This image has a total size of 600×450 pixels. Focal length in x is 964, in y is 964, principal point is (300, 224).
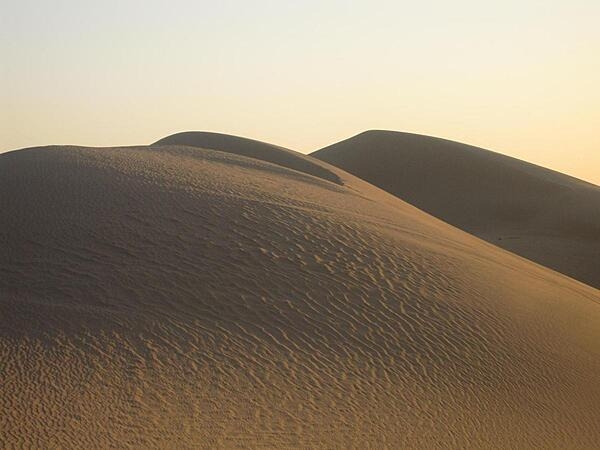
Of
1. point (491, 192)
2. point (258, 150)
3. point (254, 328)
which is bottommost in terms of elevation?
point (254, 328)

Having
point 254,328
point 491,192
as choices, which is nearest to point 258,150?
point 254,328

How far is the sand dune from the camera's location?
32.0m

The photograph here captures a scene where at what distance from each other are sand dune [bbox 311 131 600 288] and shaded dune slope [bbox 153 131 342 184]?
8.90 meters

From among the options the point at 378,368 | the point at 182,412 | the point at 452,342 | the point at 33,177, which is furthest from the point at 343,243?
the point at 182,412

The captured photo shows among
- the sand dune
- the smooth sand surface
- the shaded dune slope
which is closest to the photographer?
the smooth sand surface

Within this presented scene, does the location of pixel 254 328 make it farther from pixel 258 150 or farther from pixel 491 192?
pixel 491 192

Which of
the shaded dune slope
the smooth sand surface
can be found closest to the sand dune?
the shaded dune slope

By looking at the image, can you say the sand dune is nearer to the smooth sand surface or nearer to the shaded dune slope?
the shaded dune slope

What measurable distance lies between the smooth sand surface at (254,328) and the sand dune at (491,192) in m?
Result: 16.3

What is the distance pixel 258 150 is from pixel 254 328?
16335 mm

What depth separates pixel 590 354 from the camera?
12219 mm

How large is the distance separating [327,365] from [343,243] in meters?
3.70

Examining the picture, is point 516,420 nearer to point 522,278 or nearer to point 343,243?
point 343,243

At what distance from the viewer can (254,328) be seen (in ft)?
32.4
